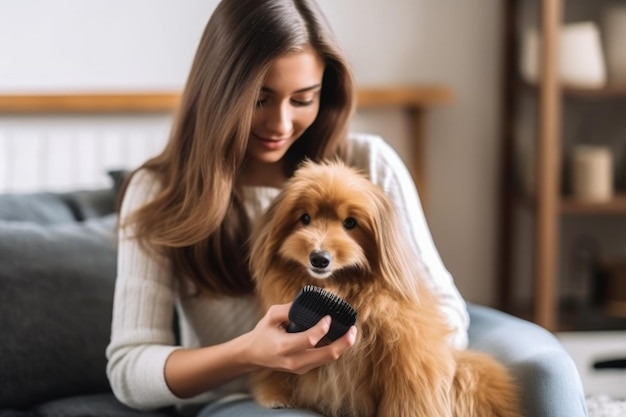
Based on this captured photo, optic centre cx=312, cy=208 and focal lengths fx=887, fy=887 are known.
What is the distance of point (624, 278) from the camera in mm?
2725

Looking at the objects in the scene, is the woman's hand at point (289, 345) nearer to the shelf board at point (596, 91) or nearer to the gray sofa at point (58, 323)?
the gray sofa at point (58, 323)

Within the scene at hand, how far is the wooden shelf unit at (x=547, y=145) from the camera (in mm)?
2535

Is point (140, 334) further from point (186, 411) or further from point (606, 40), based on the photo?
point (606, 40)

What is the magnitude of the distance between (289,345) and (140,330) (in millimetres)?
369

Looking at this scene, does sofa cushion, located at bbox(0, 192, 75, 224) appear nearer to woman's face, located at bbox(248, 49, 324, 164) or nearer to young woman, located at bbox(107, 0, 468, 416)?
young woman, located at bbox(107, 0, 468, 416)

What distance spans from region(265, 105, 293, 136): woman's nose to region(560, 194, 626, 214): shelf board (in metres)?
1.43

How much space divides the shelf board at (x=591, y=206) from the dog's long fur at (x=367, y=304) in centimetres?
141

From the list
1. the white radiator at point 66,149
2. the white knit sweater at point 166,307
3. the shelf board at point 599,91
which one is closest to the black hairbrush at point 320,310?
the white knit sweater at point 166,307

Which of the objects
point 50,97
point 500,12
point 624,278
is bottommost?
point 624,278

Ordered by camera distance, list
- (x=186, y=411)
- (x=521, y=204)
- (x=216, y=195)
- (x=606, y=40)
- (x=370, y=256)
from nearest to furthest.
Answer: (x=370, y=256), (x=216, y=195), (x=186, y=411), (x=606, y=40), (x=521, y=204)

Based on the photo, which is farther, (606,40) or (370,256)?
(606,40)

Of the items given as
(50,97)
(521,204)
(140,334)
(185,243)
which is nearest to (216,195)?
(185,243)

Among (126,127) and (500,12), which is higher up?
(500,12)

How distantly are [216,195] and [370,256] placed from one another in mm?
323
